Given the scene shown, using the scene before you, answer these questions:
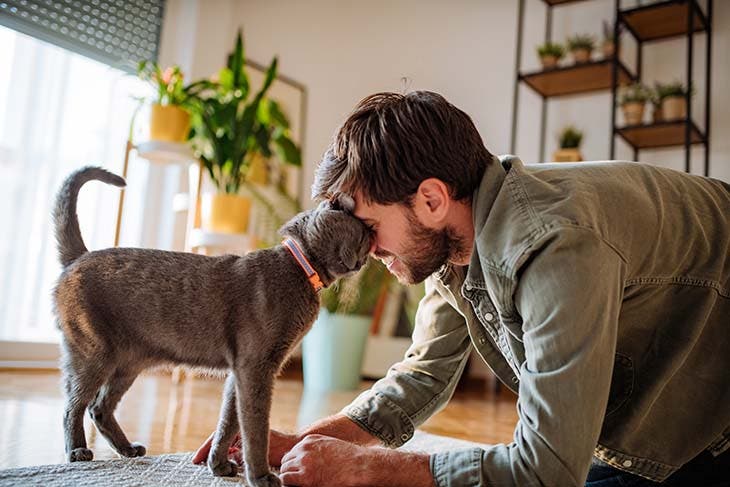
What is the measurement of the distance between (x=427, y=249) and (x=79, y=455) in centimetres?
82

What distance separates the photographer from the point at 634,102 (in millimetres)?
3562

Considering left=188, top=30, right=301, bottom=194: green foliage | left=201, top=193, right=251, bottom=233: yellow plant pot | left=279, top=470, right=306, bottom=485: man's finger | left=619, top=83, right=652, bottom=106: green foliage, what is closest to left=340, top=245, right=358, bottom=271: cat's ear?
left=279, top=470, right=306, bottom=485: man's finger

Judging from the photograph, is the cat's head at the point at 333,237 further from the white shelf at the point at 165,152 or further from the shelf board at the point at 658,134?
the shelf board at the point at 658,134

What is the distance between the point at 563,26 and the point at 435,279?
10.9ft

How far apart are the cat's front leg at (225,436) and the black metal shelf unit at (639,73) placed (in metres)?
2.79

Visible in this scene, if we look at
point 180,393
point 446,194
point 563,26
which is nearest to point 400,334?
point 180,393

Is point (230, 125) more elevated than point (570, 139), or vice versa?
point (570, 139)

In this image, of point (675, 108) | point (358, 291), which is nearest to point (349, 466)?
point (358, 291)

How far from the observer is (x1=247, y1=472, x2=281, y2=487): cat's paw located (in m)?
1.21

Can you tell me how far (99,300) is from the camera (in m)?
1.34

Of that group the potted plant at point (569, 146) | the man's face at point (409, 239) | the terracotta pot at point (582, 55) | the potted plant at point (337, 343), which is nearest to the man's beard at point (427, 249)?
the man's face at point (409, 239)

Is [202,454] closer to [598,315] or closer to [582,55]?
[598,315]

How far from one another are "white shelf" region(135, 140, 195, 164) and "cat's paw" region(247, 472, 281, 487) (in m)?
2.05

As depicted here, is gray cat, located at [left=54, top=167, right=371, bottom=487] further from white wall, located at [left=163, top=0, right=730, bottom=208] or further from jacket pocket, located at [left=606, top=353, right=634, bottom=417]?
white wall, located at [left=163, top=0, right=730, bottom=208]
